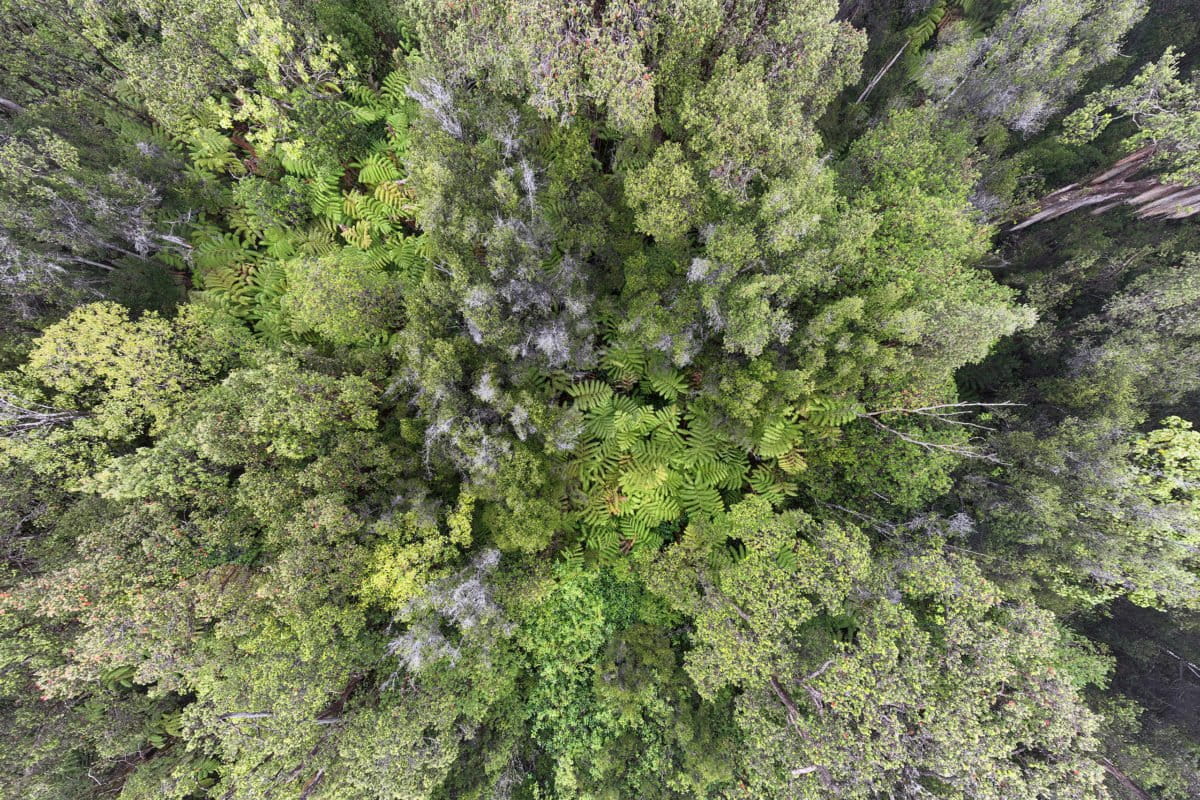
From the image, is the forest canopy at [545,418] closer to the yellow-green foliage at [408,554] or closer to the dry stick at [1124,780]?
the yellow-green foliage at [408,554]

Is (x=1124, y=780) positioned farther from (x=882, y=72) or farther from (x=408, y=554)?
(x=882, y=72)

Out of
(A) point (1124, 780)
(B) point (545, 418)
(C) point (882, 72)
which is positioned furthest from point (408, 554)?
(A) point (1124, 780)

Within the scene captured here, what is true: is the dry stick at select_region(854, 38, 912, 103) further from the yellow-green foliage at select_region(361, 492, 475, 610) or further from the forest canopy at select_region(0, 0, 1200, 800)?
the yellow-green foliage at select_region(361, 492, 475, 610)

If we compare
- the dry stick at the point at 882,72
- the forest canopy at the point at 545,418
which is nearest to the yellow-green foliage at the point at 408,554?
the forest canopy at the point at 545,418

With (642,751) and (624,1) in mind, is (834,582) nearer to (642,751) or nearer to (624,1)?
(642,751)

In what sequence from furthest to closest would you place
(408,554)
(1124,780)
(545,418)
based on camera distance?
(1124,780) → (545,418) → (408,554)

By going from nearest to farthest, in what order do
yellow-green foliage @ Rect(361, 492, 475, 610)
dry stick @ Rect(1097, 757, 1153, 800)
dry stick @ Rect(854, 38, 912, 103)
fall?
1. yellow-green foliage @ Rect(361, 492, 475, 610)
2. dry stick @ Rect(1097, 757, 1153, 800)
3. dry stick @ Rect(854, 38, 912, 103)

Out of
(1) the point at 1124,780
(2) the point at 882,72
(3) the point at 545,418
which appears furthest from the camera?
(2) the point at 882,72

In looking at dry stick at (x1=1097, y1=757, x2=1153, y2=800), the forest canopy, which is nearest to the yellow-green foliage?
the forest canopy
